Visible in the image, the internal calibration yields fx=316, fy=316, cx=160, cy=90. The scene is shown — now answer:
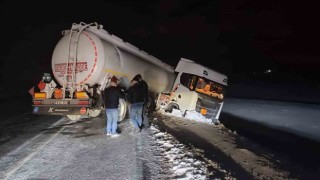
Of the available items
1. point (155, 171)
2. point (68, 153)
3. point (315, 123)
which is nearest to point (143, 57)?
point (68, 153)

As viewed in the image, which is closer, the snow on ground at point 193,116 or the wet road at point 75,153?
the wet road at point 75,153

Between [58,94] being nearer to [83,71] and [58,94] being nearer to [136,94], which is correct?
[83,71]

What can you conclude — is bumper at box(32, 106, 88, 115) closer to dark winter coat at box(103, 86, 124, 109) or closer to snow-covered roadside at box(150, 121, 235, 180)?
dark winter coat at box(103, 86, 124, 109)

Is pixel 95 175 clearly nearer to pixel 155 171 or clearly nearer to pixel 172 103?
pixel 155 171

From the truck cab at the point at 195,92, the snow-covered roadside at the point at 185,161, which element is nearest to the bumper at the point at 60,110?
the snow-covered roadside at the point at 185,161

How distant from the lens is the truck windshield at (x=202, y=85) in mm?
13367

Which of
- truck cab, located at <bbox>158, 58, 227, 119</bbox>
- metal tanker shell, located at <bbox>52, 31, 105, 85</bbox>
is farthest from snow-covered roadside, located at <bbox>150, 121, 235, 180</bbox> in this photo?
truck cab, located at <bbox>158, 58, 227, 119</bbox>

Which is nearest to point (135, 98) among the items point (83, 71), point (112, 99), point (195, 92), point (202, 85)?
point (112, 99)

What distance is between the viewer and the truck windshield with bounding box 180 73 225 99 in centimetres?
1337

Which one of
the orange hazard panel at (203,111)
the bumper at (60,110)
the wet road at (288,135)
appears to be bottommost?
the wet road at (288,135)

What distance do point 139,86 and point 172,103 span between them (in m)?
4.77

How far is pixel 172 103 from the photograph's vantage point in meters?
13.7

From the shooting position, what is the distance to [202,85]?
13500 mm

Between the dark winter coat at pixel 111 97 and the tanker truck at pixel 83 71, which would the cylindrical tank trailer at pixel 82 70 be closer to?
the tanker truck at pixel 83 71
